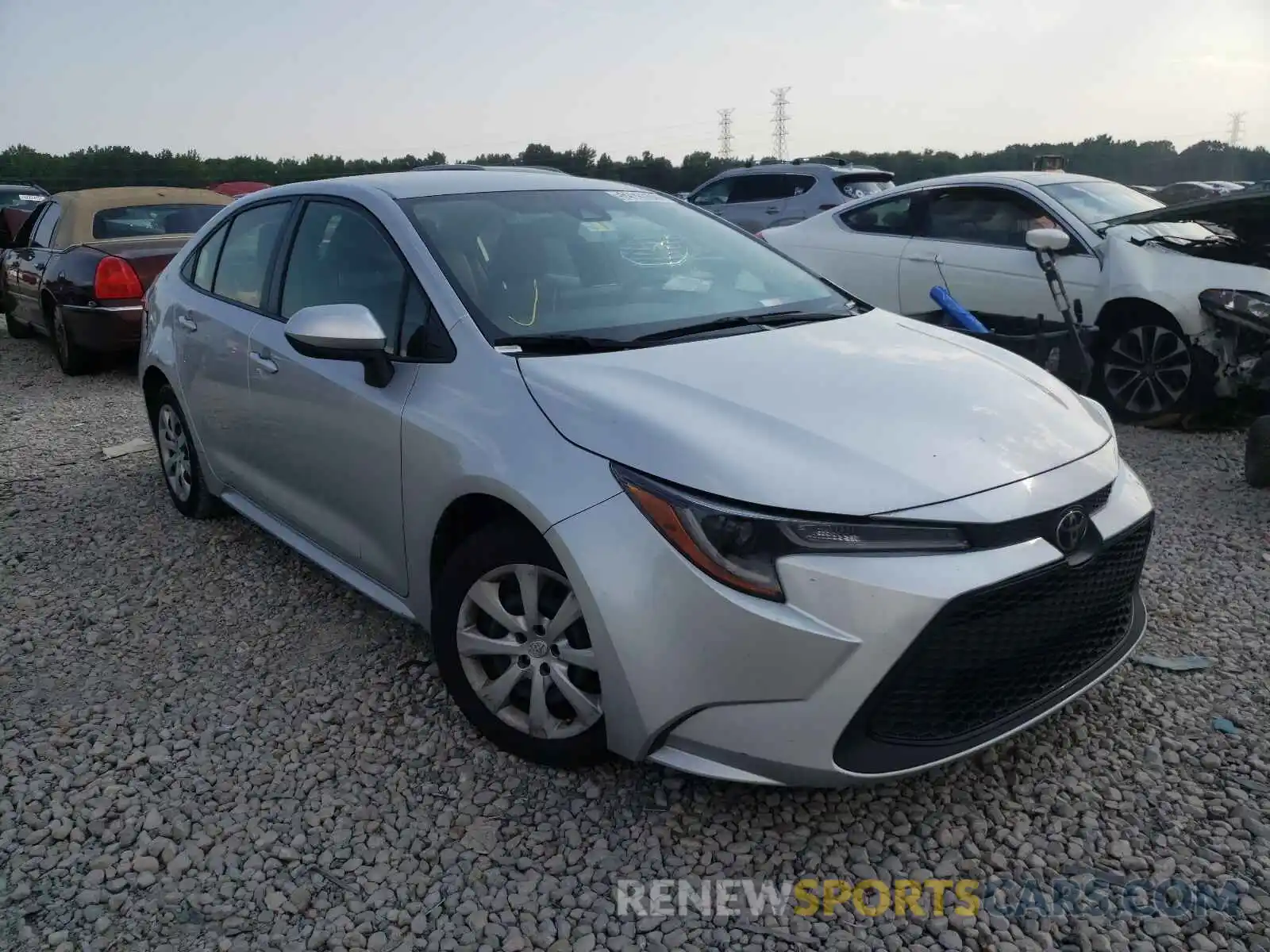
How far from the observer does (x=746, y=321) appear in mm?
3229

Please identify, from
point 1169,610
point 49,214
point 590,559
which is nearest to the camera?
point 590,559

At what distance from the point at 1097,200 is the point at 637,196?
14.3 ft

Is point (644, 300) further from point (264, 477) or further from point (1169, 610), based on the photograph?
point (1169, 610)

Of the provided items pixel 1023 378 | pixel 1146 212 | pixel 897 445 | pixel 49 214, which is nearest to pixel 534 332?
pixel 897 445

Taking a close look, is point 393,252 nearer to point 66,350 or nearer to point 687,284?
point 687,284

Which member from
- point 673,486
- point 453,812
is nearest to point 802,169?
point 673,486

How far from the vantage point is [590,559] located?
2398 millimetres

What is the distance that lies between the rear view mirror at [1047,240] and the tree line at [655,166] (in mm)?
28593

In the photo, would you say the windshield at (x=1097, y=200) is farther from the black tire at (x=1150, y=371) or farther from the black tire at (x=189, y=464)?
the black tire at (x=189, y=464)

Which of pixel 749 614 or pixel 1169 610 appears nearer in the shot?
pixel 749 614

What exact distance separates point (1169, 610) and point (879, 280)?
4154 millimetres

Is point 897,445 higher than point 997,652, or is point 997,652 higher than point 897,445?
point 897,445

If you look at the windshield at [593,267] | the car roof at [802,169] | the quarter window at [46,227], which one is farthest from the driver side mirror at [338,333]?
the car roof at [802,169]

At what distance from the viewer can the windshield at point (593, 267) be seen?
308 centimetres
